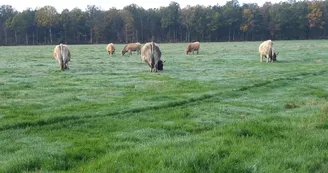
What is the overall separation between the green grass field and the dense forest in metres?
97.8

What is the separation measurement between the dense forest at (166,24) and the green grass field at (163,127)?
97.8 metres

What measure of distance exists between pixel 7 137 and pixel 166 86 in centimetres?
979

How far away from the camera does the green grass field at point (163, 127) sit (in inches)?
277

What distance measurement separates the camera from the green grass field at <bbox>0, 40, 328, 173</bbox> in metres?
7.04

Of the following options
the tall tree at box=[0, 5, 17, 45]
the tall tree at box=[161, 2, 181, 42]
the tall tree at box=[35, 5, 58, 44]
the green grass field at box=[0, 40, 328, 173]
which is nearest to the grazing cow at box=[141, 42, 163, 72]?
the green grass field at box=[0, 40, 328, 173]

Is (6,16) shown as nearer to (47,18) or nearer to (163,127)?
(47,18)

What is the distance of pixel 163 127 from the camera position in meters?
10.0


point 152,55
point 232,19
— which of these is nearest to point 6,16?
point 232,19

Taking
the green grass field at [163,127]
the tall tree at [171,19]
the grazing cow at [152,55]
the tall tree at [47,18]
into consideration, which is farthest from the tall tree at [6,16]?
the green grass field at [163,127]

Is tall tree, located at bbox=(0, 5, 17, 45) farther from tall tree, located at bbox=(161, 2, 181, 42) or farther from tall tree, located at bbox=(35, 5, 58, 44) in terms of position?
tall tree, located at bbox=(161, 2, 181, 42)

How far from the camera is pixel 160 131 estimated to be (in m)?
9.60

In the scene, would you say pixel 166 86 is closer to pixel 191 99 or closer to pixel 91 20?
pixel 191 99

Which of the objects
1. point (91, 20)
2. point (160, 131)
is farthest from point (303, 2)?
point (160, 131)

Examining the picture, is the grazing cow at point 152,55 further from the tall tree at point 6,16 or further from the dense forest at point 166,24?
the tall tree at point 6,16
